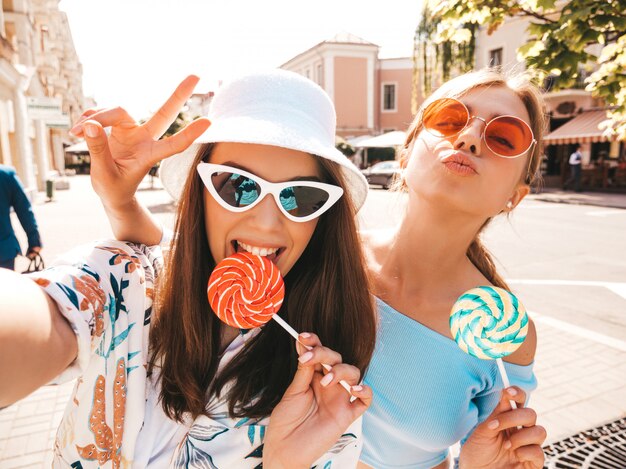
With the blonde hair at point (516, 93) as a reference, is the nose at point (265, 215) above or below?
below

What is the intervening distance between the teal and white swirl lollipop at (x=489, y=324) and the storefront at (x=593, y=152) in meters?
22.4

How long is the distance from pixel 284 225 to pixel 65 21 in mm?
63693

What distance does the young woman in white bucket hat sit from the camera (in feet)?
4.13

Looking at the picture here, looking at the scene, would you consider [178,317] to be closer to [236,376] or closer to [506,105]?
[236,376]

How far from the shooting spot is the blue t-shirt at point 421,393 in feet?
5.36

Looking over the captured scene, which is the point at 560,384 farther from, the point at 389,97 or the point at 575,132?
the point at 389,97

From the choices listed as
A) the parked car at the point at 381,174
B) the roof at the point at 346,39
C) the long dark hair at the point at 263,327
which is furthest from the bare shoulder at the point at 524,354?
the roof at the point at 346,39

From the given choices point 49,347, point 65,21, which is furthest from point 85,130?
point 65,21

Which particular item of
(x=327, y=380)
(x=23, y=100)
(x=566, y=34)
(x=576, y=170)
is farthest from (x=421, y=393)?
(x=576, y=170)

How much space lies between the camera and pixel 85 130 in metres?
1.25

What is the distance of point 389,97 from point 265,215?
41.7 m

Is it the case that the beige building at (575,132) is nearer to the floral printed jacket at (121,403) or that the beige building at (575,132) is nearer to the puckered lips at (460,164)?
the puckered lips at (460,164)

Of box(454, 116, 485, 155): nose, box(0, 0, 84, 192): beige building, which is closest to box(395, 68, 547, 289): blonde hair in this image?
box(454, 116, 485, 155): nose

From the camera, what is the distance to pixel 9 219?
4293mm
